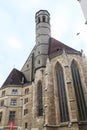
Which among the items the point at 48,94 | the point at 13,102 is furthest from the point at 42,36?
the point at 13,102

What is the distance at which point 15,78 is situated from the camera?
101 ft

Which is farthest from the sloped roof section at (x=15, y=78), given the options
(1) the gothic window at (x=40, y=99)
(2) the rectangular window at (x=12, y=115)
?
(2) the rectangular window at (x=12, y=115)

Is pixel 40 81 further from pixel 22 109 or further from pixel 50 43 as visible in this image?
pixel 50 43

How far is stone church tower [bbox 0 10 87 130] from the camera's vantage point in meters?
21.1

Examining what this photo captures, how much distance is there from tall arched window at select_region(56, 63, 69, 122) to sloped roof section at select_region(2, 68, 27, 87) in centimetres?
843

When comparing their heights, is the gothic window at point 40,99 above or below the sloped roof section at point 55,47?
below

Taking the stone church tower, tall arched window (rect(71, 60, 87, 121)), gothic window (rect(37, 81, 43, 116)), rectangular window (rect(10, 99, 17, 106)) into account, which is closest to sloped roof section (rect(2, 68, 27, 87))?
the stone church tower

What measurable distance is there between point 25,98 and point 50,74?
21.2 feet

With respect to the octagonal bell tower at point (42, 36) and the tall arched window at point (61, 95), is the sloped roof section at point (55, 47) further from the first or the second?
the tall arched window at point (61, 95)

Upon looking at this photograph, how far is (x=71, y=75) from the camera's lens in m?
23.8

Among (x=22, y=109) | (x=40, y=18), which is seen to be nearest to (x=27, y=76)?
(x=22, y=109)

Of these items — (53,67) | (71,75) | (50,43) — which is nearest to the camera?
(71,75)

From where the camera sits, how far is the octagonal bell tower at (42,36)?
93.7ft

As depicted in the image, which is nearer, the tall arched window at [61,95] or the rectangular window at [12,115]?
the tall arched window at [61,95]
